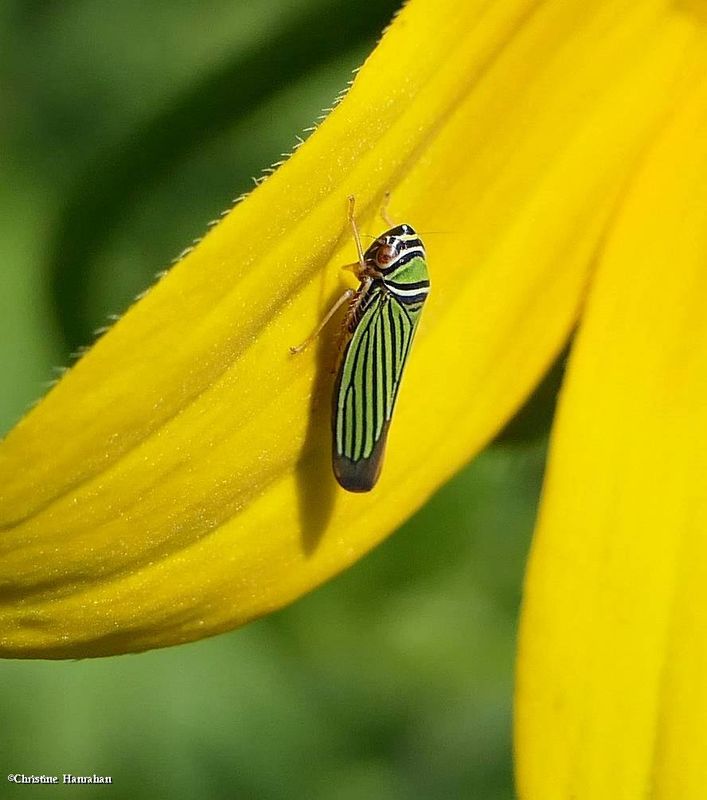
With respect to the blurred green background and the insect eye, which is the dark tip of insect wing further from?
the blurred green background

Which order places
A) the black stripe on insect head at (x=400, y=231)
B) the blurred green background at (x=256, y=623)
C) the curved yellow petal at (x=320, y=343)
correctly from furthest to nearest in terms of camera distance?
the blurred green background at (x=256, y=623)
the black stripe on insect head at (x=400, y=231)
the curved yellow petal at (x=320, y=343)

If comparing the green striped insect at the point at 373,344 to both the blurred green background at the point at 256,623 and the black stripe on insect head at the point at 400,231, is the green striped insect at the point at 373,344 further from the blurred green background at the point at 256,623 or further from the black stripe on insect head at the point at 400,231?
the blurred green background at the point at 256,623

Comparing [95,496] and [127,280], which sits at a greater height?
[127,280]

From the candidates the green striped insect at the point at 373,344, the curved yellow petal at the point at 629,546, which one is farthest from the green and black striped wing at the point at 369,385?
the curved yellow petal at the point at 629,546

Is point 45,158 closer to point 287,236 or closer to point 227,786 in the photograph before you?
point 287,236

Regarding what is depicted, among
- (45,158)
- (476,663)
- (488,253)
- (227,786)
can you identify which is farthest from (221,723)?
(488,253)

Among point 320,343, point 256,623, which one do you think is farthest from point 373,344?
point 256,623
